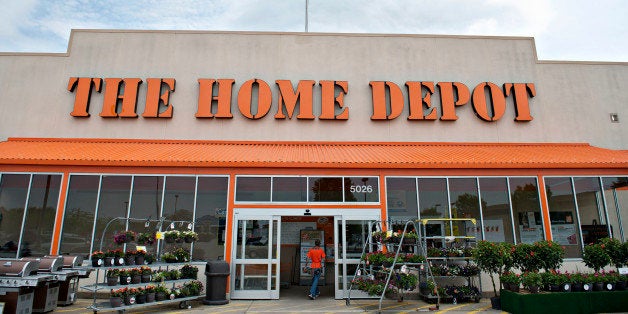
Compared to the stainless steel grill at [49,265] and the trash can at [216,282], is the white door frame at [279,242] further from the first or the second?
the stainless steel grill at [49,265]

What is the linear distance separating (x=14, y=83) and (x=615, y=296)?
843 inches

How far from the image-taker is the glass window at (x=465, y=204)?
39.3ft

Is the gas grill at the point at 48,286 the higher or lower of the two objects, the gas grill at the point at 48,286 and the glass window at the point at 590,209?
the lower

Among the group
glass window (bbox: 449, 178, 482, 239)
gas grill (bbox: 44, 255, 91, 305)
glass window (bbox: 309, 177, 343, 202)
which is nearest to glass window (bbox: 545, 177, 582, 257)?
glass window (bbox: 449, 178, 482, 239)

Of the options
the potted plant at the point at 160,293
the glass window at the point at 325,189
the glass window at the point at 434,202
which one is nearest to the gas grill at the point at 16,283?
the potted plant at the point at 160,293

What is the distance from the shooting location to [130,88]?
15484 millimetres

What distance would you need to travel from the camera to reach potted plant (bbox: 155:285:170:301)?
30.6 feet

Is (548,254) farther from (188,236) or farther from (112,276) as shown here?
(112,276)

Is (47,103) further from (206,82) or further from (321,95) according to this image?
(321,95)

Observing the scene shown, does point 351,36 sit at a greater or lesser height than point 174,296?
greater

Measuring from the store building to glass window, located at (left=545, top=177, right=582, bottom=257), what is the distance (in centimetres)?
6

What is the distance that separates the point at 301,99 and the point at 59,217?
30.1 ft

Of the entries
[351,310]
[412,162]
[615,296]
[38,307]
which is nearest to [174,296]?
[38,307]

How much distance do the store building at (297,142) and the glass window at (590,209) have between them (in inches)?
2.2
